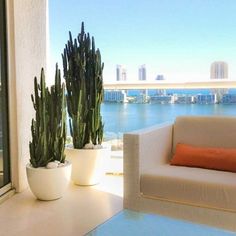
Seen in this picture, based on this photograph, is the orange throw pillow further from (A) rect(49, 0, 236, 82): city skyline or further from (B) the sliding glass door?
(A) rect(49, 0, 236, 82): city skyline

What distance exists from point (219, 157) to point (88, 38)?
71.4 inches

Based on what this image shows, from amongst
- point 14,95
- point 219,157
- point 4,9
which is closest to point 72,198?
point 14,95

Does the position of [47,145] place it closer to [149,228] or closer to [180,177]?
[180,177]

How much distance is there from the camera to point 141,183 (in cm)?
251

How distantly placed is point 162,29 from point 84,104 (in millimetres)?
3065

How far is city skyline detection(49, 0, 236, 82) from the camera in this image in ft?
Result: 17.6

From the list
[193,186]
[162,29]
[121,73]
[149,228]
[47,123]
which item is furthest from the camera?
[162,29]

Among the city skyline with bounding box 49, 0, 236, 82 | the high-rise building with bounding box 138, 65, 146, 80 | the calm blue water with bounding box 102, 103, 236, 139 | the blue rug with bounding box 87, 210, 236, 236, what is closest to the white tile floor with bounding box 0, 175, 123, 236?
the blue rug with bounding box 87, 210, 236, 236

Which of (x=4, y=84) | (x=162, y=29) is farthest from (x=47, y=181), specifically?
(x=162, y=29)

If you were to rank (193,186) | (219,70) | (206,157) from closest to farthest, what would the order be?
(193,186) → (206,157) → (219,70)

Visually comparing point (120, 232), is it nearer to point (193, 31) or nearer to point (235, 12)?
point (193, 31)

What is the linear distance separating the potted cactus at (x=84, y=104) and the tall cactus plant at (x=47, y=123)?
13.2 inches

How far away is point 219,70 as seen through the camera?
154 inches

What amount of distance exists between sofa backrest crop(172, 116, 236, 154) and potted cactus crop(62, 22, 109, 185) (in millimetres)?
886
